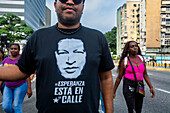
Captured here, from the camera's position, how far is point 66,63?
66.4 inches

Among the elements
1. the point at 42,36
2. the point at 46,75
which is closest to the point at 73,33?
the point at 42,36

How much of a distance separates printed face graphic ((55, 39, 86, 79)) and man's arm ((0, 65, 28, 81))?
39cm

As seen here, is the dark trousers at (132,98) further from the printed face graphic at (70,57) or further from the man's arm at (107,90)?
the printed face graphic at (70,57)

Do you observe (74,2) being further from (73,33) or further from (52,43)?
(52,43)

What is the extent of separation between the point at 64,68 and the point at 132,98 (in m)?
3.03

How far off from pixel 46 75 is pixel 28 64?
226mm

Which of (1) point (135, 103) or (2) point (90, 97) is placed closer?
(2) point (90, 97)

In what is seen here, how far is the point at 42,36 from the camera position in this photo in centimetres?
176

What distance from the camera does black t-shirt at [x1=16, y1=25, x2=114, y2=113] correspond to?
5.42 feet

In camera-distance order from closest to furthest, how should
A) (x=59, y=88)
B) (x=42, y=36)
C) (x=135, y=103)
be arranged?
(x=59, y=88), (x=42, y=36), (x=135, y=103)

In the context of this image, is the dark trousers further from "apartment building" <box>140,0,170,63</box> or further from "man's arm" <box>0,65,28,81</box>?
"apartment building" <box>140,0,170,63</box>

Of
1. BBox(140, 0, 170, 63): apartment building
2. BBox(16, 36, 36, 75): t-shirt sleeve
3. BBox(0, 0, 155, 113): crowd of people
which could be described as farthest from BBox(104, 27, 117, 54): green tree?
BBox(16, 36, 36, 75): t-shirt sleeve

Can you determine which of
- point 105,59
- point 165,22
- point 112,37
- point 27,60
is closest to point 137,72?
point 105,59

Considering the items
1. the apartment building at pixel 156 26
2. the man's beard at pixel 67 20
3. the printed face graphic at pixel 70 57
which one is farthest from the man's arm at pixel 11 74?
the apartment building at pixel 156 26
